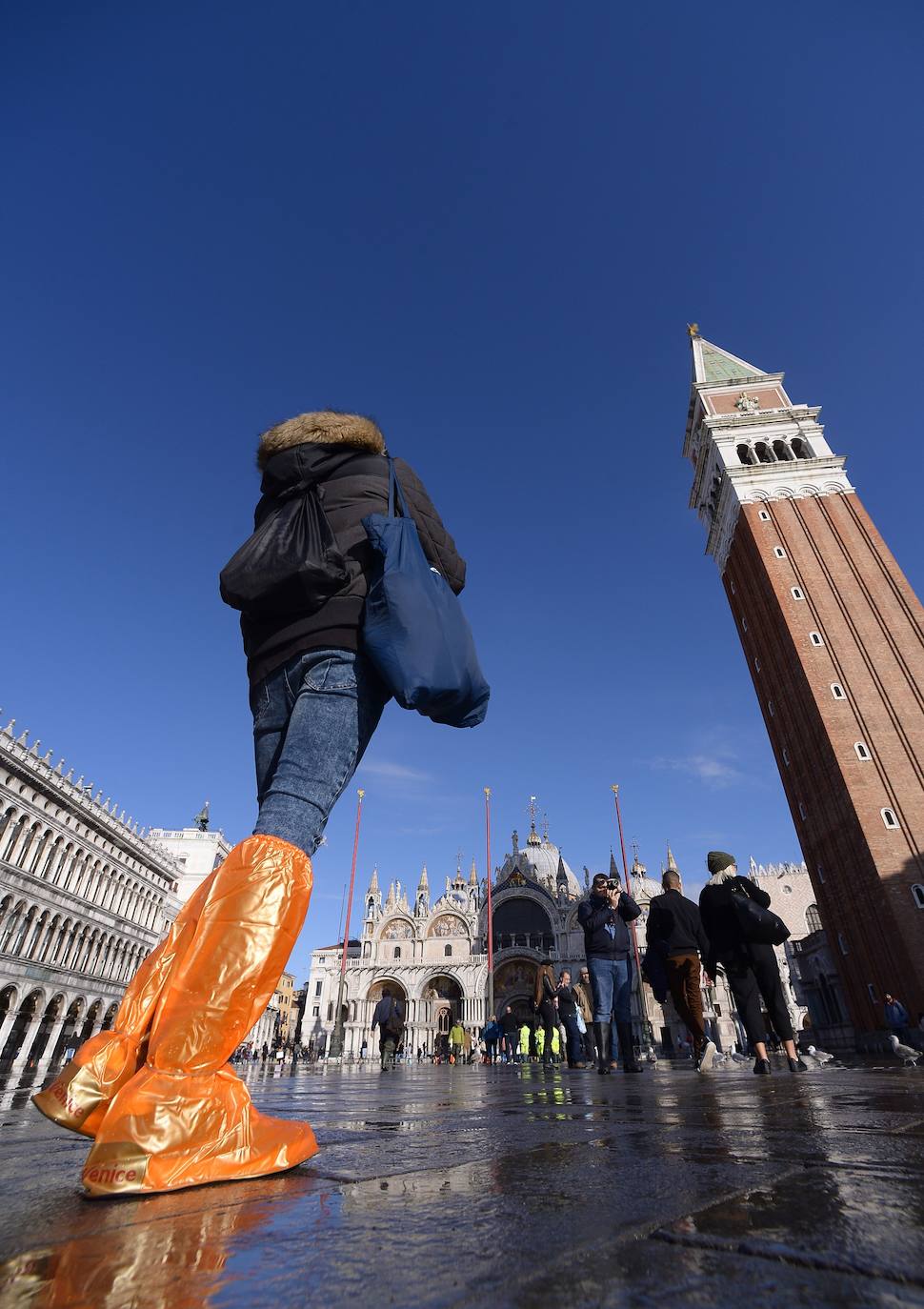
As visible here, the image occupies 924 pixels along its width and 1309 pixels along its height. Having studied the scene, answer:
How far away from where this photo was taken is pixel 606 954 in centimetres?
602

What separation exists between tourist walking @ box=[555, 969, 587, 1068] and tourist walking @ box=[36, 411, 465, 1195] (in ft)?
29.1

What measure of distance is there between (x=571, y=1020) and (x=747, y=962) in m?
5.78

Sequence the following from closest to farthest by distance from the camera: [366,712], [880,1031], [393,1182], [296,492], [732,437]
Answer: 1. [393,1182]
2. [366,712]
3. [296,492]
4. [880,1031]
5. [732,437]

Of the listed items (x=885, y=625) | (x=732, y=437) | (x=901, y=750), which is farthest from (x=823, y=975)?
(x=732, y=437)

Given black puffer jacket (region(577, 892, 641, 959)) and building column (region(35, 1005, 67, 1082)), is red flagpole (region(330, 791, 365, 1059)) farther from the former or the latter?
black puffer jacket (region(577, 892, 641, 959))

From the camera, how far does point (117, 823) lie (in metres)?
31.0

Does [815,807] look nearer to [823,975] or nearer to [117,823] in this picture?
[823,975]

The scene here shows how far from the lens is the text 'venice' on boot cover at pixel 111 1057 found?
131 cm

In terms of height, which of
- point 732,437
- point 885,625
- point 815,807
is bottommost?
point 815,807

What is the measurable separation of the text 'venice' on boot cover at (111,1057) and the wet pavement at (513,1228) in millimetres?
104

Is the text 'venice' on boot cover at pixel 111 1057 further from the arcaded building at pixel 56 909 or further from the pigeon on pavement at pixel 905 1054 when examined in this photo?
the arcaded building at pixel 56 909

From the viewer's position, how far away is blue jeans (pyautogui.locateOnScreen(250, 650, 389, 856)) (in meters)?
1.64

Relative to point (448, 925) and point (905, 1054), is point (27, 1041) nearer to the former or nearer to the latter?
point (448, 925)

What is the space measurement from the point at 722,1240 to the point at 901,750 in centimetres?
2487
